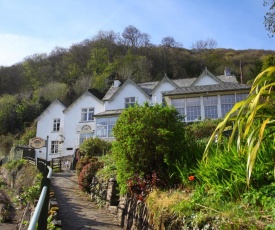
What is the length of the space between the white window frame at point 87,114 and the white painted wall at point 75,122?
35 cm

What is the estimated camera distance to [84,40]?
73.5 meters

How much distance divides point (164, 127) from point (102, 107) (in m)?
27.4

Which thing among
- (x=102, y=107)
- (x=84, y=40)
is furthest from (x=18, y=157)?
(x=84, y=40)

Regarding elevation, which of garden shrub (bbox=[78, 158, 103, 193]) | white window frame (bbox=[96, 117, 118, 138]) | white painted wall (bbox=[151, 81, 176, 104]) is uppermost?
white painted wall (bbox=[151, 81, 176, 104])

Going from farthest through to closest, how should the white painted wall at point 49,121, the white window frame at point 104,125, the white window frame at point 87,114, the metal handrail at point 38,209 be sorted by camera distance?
the white painted wall at point 49,121 < the white window frame at point 87,114 < the white window frame at point 104,125 < the metal handrail at point 38,209

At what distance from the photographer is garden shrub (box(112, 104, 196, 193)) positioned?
308 inches

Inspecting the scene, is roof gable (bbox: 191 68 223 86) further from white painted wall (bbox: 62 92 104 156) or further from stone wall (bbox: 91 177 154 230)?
stone wall (bbox: 91 177 154 230)

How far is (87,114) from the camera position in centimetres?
3575

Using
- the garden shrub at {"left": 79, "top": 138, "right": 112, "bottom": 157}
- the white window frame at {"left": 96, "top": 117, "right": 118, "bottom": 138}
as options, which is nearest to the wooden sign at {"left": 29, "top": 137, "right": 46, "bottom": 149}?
the garden shrub at {"left": 79, "top": 138, "right": 112, "bottom": 157}

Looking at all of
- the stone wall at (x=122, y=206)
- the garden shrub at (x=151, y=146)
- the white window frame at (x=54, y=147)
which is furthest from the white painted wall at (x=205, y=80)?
the garden shrub at (x=151, y=146)

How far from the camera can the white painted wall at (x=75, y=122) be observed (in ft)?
115

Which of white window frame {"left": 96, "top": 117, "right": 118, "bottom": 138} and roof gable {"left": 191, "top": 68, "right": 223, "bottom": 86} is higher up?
roof gable {"left": 191, "top": 68, "right": 223, "bottom": 86}

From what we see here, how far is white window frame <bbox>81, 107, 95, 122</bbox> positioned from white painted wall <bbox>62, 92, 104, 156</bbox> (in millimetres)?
347

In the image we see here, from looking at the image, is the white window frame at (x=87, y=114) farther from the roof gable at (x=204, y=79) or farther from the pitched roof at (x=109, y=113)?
the roof gable at (x=204, y=79)
